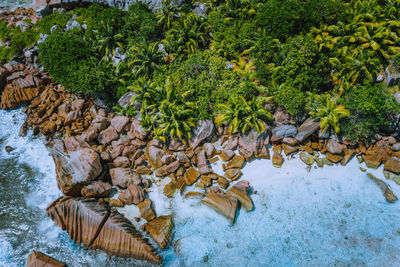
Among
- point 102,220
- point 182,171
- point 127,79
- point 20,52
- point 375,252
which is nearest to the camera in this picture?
point 375,252

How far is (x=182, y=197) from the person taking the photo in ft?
46.5

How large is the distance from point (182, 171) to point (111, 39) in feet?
42.8

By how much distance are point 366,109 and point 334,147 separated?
2761 millimetres

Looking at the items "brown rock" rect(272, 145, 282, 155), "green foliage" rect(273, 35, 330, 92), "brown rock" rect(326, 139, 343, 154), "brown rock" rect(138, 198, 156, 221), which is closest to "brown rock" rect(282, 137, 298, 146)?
"brown rock" rect(272, 145, 282, 155)

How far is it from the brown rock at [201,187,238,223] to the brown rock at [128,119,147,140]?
6.02m

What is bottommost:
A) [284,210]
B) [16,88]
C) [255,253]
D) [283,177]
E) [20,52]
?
[255,253]

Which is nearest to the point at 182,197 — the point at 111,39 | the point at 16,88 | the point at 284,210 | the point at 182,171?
the point at 182,171

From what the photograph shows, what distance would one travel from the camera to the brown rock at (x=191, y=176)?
14492 millimetres

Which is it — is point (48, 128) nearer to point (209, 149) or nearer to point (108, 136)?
point (108, 136)

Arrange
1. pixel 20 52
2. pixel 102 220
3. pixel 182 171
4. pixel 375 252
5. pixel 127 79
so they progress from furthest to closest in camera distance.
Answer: pixel 20 52
pixel 127 79
pixel 182 171
pixel 102 220
pixel 375 252

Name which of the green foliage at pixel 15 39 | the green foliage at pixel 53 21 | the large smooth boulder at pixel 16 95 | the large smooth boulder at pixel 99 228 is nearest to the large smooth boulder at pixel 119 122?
the large smooth boulder at pixel 99 228

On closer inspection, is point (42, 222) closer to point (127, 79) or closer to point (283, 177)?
point (127, 79)

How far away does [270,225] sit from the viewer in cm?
1291

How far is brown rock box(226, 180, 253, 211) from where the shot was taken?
13.4 m
